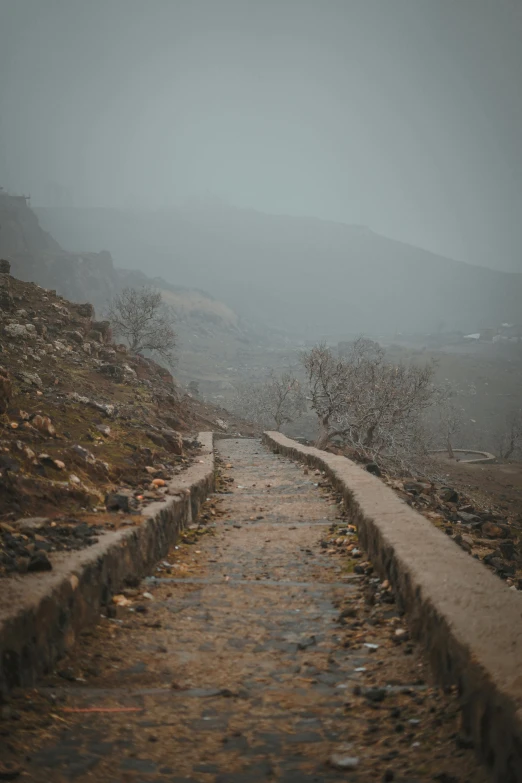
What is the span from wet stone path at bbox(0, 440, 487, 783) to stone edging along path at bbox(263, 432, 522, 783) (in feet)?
0.40

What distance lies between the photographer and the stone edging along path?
193cm

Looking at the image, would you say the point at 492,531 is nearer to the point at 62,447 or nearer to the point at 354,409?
the point at 62,447

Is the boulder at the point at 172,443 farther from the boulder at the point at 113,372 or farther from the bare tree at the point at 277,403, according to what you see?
the bare tree at the point at 277,403

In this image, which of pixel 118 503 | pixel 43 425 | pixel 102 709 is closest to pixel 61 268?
pixel 43 425

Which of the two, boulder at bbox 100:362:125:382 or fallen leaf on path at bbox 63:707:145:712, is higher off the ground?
boulder at bbox 100:362:125:382

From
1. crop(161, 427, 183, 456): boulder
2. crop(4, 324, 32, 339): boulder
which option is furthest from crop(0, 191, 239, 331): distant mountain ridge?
crop(161, 427, 183, 456): boulder

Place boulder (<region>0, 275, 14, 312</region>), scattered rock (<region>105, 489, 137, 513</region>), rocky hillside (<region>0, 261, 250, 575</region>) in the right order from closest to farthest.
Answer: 1. rocky hillside (<region>0, 261, 250, 575</region>)
2. scattered rock (<region>105, 489, 137, 513</region>)
3. boulder (<region>0, 275, 14, 312</region>)

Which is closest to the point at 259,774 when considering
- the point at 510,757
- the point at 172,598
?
the point at 510,757

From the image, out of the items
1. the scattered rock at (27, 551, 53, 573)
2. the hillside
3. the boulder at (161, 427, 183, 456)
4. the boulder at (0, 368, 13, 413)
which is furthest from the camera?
the hillside

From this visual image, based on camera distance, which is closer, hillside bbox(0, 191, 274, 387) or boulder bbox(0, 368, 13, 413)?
boulder bbox(0, 368, 13, 413)

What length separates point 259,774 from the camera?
195 cm

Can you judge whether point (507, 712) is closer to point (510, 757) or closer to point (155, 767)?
point (510, 757)

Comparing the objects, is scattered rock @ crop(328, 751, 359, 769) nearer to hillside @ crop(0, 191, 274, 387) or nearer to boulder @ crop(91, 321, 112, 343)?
boulder @ crop(91, 321, 112, 343)

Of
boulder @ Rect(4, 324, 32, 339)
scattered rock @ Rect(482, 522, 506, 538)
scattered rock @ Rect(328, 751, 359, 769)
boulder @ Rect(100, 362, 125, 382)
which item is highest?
boulder @ Rect(4, 324, 32, 339)
